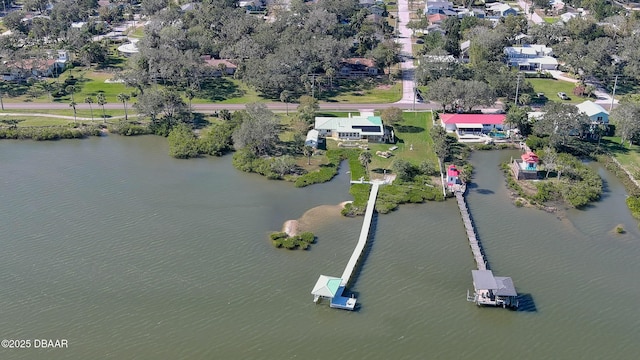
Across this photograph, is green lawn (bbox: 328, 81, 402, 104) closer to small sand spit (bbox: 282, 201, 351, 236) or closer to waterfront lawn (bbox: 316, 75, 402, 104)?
waterfront lawn (bbox: 316, 75, 402, 104)

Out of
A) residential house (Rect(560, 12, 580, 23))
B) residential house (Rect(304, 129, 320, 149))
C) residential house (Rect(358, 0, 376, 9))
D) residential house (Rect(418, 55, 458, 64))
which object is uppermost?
residential house (Rect(358, 0, 376, 9))

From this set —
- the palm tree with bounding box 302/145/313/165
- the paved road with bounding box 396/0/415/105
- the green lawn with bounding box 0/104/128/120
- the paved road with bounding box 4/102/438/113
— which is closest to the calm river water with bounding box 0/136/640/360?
the palm tree with bounding box 302/145/313/165

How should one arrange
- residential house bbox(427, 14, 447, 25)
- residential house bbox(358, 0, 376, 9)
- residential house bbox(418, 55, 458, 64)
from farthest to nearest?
residential house bbox(358, 0, 376, 9) → residential house bbox(427, 14, 447, 25) → residential house bbox(418, 55, 458, 64)

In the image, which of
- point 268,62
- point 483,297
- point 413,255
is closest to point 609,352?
point 483,297

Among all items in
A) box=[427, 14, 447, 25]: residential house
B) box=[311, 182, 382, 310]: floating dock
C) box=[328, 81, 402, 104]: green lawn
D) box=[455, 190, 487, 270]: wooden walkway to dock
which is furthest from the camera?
box=[427, 14, 447, 25]: residential house

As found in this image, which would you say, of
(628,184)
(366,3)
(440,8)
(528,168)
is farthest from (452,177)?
(366,3)

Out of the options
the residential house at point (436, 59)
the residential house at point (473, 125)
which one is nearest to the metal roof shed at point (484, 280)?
the residential house at point (473, 125)

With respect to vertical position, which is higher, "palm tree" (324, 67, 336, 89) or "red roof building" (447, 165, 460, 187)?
"palm tree" (324, 67, 336, 89)

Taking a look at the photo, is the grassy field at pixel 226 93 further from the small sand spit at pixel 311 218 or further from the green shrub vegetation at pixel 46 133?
the small sand spit at pixel 311 218
